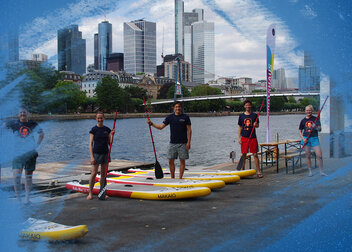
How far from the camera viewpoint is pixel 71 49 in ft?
13.3

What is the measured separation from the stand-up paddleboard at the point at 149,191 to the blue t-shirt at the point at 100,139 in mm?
1057

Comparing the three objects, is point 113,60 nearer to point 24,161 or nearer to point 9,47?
point 24,161

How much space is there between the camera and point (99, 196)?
8.01 meters

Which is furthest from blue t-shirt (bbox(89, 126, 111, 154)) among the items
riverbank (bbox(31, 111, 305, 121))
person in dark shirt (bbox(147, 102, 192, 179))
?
person in dark shirt (bbox(147, 102, 192, 179))

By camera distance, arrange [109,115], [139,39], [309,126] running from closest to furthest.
→ 1. [139,39]
2. [309,126]
3. [109,115]

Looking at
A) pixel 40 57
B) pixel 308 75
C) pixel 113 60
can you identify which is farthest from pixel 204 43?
pixel 113 60

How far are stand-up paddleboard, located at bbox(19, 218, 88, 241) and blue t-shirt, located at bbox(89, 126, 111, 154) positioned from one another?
3.06 metres

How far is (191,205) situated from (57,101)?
3.78 metres

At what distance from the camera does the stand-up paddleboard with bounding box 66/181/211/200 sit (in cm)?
774

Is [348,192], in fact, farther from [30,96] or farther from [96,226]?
[30,96]

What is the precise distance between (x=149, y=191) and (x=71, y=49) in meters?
4.71

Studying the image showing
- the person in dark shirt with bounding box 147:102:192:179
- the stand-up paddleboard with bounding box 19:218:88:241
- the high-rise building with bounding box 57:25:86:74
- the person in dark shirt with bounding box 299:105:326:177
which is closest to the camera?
the high-rise building with bounding box 57:25:86:74

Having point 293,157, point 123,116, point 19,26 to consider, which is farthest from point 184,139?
point 123,116

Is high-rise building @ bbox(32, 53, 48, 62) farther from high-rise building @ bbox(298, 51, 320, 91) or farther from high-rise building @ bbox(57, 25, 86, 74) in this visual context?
high-rise building @ bbox(298, 51, 320, 91)
